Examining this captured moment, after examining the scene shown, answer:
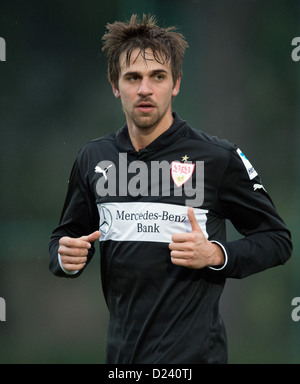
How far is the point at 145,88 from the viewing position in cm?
286

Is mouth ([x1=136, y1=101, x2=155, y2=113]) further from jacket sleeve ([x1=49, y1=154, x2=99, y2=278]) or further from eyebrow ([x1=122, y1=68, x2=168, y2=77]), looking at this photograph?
jacket sleeve ([x1=49, y1=154, x2=99, y2=278])

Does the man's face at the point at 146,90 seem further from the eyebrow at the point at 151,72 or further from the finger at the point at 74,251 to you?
the finger at the point at 74,251

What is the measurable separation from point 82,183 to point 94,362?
200cm

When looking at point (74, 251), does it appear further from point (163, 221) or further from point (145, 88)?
point (145, 88)

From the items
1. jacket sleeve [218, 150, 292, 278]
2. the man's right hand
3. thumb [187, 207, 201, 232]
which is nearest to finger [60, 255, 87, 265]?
the man's right hand

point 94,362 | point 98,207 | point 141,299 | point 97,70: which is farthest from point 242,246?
point 97,70

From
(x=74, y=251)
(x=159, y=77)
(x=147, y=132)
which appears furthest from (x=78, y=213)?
(x=159, y=77)

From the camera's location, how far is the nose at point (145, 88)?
285 centimetres

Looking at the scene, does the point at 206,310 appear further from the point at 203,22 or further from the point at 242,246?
the point at 203,22

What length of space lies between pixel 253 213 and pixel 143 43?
35.9 inches

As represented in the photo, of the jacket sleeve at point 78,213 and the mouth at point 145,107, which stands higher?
the mouth at point 145,107

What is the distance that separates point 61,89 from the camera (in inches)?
199

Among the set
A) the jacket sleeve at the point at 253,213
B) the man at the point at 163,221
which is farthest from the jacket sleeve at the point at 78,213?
the jacket sleeve at the point at 253,213

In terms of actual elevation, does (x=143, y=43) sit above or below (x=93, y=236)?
above
